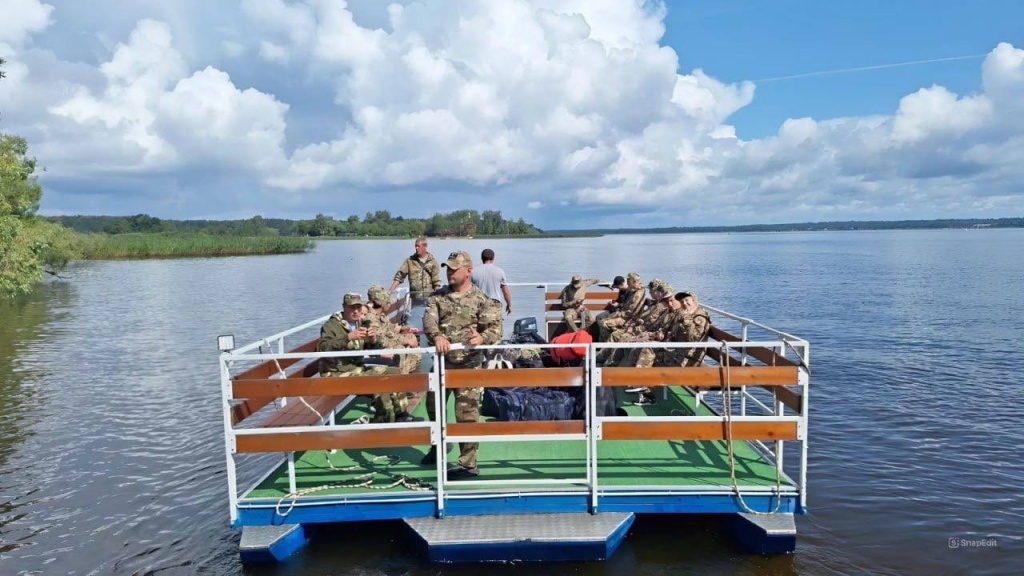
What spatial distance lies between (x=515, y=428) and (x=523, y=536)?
841mm

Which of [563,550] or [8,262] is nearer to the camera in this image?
[563,550]

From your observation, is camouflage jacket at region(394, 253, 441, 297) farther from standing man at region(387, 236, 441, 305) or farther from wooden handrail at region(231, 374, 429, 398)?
wooden handrail at region(231, 374, 429, 398)

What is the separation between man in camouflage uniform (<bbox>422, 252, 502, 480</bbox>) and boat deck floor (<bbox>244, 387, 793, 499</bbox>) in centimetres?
32

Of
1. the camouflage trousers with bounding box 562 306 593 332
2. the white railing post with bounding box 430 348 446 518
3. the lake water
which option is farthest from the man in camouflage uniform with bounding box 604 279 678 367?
the white railing post with bounding box 430 348 446 518

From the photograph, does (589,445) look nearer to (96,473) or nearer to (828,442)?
(828,442)

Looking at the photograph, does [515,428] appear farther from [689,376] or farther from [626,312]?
[626,312]

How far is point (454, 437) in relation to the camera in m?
5.41

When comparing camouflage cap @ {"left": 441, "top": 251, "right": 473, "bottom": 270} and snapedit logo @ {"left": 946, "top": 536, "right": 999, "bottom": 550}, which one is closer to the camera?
camouflage cap @ {"left": 441, "top": 251, "right": 473, "bottom": 270}

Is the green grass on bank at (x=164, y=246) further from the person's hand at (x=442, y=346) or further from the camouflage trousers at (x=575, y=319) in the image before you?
the person's hand at (x=442, y=346)

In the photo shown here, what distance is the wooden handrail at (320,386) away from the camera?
5.20 metres

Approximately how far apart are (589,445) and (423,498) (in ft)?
4.76

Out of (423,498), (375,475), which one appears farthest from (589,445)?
(375,475)

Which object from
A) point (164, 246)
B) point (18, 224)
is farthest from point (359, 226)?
point (18, 224)

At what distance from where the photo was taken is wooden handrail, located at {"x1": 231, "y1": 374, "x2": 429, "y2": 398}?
5.20 meters
